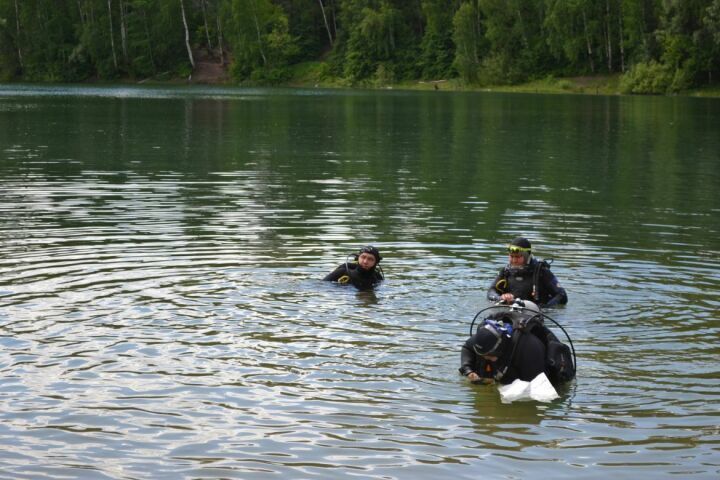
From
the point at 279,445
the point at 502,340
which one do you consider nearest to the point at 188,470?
the point at 279,445

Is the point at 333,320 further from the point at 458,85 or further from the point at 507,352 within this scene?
the point at 458,85

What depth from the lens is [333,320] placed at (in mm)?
13172

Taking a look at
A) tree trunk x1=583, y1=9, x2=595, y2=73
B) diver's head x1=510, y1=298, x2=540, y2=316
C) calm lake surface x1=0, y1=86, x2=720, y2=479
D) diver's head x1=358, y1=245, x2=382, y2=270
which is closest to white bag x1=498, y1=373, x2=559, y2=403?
calm lake surface x1=0, y1=86, x2=720, y2=479

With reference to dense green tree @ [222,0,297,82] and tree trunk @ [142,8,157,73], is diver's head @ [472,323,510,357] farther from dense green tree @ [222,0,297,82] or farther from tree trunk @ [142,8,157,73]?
tree trunk @ [142,8,157,73]

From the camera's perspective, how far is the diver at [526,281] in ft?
45.5

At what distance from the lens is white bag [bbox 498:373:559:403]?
10016 mm

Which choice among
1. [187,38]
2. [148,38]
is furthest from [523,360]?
[148,38]

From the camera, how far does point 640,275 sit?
52.7 feet

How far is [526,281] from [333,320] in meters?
2.88

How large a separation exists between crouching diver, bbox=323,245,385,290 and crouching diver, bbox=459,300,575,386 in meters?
4.26

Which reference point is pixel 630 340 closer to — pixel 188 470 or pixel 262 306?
pixel 262 306

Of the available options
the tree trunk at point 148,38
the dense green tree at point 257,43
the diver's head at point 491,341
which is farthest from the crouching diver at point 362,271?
the tree trunk at point 148,38

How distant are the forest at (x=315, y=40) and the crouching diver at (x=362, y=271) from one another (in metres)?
84.6

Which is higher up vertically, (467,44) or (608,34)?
(608,34)
